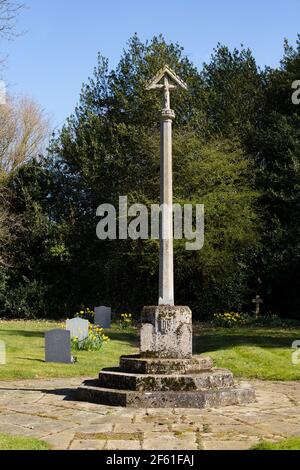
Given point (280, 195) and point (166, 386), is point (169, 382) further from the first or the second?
point (280, 195)

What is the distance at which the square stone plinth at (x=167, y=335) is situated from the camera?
925 centimetres

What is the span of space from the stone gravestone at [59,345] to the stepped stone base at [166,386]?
4.35 meters

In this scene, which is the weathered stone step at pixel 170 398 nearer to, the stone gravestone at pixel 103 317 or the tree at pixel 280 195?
the stone gravestone at pixel 103 317

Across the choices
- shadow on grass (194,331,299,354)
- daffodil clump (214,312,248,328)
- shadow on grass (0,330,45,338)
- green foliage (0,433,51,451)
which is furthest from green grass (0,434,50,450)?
daffodil clump (214,312,248,328)

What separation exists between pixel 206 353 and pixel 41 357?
13.3 ft

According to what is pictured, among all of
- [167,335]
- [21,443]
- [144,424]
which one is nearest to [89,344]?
[167,335]

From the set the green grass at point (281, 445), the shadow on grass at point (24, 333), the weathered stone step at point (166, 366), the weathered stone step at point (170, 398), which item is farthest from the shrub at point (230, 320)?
the green grass at point (281, 445)

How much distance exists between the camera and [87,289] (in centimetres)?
2955

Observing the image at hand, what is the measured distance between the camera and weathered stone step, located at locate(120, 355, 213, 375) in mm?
8922

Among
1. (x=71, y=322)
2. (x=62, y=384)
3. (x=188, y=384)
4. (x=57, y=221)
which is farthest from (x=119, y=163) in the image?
(x=188, y=384)

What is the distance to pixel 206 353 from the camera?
15234mm

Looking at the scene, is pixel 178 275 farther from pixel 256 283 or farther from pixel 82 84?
pixel 82 84

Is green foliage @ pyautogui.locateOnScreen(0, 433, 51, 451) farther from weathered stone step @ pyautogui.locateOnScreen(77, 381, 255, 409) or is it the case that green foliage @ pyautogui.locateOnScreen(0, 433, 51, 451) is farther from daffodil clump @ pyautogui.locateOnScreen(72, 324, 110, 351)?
daffodil clump @ pyautogui.locateOnScreen(72, 324, 110, 351)

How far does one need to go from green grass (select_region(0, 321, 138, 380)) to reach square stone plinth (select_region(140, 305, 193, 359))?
12.1 ft
